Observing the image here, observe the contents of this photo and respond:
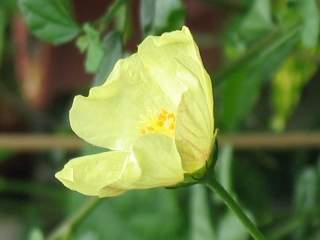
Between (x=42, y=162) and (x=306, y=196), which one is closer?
(x=306, y=196)

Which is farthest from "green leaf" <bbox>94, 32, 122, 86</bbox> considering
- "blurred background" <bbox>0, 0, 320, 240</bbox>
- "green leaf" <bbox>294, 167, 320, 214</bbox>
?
"green leaf" <bbox>294, 167, 320, 214</bbox>

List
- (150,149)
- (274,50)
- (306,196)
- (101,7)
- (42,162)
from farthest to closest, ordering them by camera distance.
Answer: (42,162)
(101,7)
(306,196)
(274,50)
(150,149)

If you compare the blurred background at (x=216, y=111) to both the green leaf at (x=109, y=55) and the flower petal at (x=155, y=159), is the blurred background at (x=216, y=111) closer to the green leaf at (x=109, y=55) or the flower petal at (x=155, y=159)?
the green leaf at (x=109, y=55)

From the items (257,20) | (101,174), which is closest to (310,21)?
(257,20)

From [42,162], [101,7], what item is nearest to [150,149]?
[101,7]

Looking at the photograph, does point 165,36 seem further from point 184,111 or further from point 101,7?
point 101,7

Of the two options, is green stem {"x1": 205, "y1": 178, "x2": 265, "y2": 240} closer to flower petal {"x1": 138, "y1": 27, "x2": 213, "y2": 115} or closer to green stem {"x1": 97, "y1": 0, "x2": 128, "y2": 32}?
flower petal {"x1": 138, "y1": 27, "x2": 213, "y2": 115}
